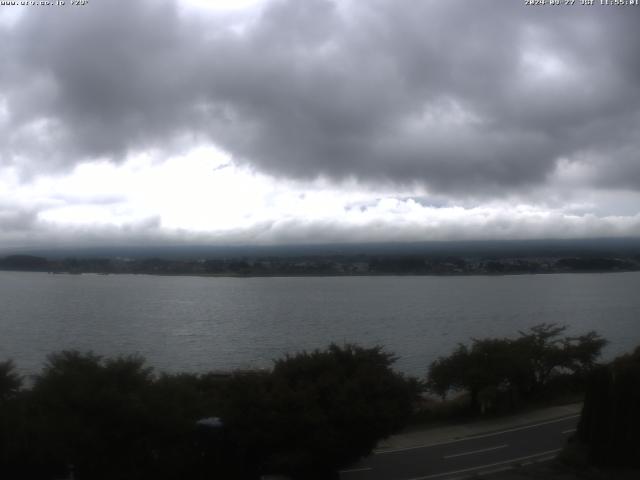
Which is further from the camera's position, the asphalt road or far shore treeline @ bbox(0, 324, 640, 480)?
the asphalt road

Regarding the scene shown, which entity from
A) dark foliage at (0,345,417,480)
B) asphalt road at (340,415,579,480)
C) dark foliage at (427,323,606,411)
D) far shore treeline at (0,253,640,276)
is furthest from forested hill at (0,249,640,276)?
dark foliage at (0,345,417,480)

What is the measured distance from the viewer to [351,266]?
11200 cm

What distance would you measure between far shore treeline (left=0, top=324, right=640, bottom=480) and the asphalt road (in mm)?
1091

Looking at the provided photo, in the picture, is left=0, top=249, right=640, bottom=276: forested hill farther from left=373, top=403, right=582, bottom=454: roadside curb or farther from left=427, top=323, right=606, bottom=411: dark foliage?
left=373, top=403, right=582, bottom=454: roadside curb

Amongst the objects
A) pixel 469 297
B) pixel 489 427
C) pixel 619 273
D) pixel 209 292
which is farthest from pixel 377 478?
pixel 619 273

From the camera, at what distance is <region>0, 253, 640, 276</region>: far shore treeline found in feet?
344

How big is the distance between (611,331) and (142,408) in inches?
1727

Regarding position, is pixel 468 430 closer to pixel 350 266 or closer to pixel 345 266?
pixel 345 266

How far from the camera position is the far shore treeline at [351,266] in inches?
4126

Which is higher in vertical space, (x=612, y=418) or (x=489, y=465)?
(x=612, y=418)

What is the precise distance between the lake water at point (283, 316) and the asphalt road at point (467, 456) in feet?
45.7

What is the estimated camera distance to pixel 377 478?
531 inches

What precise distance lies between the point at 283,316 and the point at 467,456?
130 ft

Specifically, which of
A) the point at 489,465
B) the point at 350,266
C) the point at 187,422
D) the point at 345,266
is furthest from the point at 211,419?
the point at 350,266
